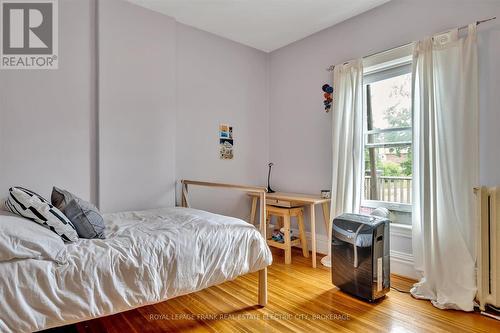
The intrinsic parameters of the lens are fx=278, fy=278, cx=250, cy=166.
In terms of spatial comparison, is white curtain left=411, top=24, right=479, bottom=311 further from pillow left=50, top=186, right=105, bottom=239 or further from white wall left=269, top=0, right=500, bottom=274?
pillow left=50, top=186, right=105, bottom=239

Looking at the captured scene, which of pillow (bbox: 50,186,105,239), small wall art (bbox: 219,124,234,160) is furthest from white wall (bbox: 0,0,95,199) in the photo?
small wall art (bbox: 219,124,234,160)

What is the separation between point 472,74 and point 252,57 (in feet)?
7.55

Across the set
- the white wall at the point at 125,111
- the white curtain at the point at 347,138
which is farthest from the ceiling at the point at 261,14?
the white curtain at the point at 347,138

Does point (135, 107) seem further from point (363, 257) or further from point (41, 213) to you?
point (363, 257)

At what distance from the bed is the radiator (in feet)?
4.44

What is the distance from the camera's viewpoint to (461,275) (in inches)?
73.6

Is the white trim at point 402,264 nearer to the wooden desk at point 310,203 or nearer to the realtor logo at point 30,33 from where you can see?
the wooden desk at point 310,203

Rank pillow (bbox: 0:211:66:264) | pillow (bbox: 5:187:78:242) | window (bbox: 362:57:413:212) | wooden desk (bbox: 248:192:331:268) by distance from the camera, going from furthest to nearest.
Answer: wooden desk (bbox: 248:192:331:268) < window (bbox: 362:57:413:212) < pillow (bbox: 5:187:78:242) < pillow (bbox: 0:211:66:264)

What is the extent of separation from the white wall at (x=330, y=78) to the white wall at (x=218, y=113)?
0.78ft

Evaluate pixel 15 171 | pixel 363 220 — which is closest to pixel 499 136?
pixel 363 220

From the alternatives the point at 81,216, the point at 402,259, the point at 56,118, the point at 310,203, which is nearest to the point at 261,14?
the point at 310,203

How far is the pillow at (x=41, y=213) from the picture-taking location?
143 cm

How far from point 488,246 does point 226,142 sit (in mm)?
2440

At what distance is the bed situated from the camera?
1155 millimetres
